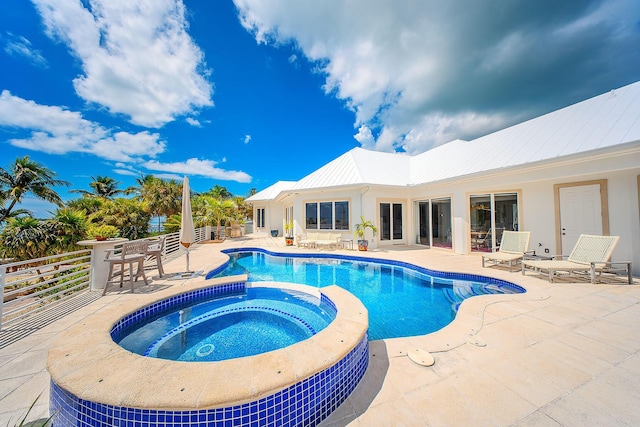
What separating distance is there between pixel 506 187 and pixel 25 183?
3126 centimetres

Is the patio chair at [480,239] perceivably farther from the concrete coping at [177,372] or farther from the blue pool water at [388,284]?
the concrete coping at [177,372]

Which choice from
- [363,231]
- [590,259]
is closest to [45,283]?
[363,231]

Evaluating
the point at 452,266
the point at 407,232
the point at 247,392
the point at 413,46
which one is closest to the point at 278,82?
the point at 413,46

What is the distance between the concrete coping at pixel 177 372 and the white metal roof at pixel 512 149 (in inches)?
340

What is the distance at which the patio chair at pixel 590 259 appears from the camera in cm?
562

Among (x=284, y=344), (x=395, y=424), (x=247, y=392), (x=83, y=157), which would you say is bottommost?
(x=284, y=344)

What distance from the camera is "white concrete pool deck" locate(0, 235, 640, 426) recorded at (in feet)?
6.44

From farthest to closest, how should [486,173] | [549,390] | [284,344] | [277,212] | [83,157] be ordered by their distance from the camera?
1. [83,157]
2. [277,212]
3. [486,173]
4. [284,344]
5. [549,390]

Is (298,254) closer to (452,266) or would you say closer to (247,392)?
(452,266)

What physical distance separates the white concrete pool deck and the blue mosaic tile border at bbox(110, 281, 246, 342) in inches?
30.8

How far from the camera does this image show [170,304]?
183 inches

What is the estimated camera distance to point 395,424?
6.11ft

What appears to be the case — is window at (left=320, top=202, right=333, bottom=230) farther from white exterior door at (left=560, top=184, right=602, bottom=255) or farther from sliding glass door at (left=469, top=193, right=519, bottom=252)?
white exterior door at (left=560, top=184, right=602, bottom=255)

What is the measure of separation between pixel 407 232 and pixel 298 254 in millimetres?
6308
